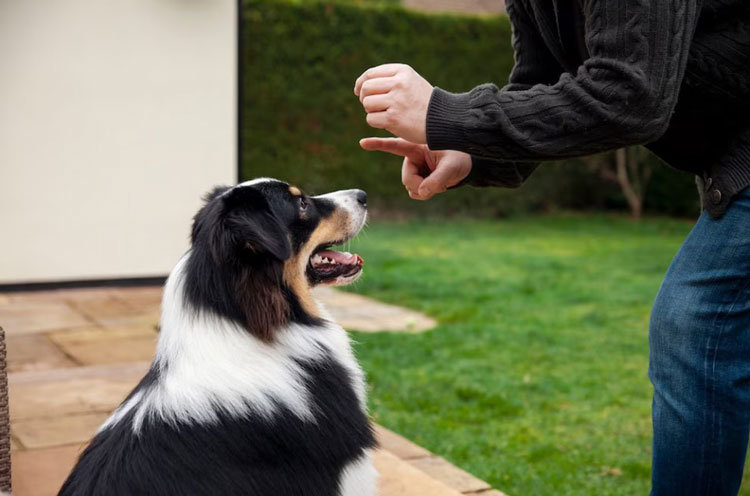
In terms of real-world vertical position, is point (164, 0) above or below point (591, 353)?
above

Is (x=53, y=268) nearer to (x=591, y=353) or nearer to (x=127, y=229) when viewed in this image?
(x=127, y=229)

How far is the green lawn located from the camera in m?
3.57

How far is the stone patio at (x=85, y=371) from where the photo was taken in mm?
3045

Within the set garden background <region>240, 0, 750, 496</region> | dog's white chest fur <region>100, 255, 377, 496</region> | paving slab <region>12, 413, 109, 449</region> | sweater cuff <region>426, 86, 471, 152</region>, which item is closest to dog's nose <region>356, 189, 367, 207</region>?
dog's white chest fur <region>100, 255, 377, 496</region>

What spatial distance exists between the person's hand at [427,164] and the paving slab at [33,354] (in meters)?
3.31

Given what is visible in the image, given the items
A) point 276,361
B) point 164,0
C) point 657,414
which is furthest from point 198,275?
point 164,0

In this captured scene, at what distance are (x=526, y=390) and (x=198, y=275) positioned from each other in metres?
2.99

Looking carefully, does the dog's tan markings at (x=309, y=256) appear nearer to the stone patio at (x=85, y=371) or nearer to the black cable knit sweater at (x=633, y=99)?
the black cable knit sweater at (x=633, y=99)

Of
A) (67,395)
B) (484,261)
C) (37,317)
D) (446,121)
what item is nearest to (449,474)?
(446,121)

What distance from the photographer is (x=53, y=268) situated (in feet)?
22.7

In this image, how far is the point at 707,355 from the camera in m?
1.74

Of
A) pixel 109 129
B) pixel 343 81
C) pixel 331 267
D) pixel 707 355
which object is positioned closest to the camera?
pixel 707 355

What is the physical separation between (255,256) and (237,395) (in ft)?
1.09

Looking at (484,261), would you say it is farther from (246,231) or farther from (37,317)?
(246,231)
